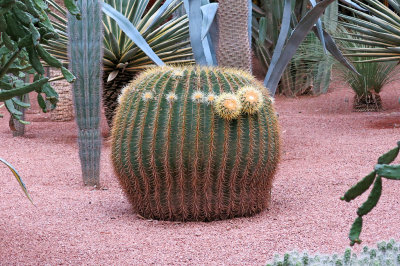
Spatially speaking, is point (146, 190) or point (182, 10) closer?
point (146, 190)

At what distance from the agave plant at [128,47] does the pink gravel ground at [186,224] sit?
856 millimetres

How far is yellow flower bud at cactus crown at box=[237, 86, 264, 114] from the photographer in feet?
11.8

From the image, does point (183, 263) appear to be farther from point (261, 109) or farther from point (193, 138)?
point (261, 109)

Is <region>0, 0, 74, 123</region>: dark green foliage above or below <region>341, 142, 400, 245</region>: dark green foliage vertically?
above

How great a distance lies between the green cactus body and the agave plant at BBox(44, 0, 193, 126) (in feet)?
9.37

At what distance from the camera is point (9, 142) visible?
7.26m

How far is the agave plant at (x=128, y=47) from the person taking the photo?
6.67m

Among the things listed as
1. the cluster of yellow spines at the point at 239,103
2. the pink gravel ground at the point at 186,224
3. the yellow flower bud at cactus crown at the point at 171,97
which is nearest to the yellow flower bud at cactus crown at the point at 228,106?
the cluster of yellow spines at the point at 239,103

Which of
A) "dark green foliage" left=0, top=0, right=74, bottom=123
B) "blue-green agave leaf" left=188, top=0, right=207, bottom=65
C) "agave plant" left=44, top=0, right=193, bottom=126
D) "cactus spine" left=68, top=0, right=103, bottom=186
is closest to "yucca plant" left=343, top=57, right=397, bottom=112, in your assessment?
"agave plant" left=44, top=0, right=193, bottom=126

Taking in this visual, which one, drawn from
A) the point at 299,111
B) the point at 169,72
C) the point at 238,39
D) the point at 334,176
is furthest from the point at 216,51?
the point at 299,111

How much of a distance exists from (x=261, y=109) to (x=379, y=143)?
2708 mm

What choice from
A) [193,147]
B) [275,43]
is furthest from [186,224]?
[275,43]

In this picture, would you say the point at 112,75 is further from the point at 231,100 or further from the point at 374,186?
the point at 374,186

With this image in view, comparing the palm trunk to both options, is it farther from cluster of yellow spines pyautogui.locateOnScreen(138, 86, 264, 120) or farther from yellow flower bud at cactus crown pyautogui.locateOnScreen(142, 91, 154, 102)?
yellow flower bud at cactus crown pyautogui.locateOnScreen(142, 91, 154, 102)
